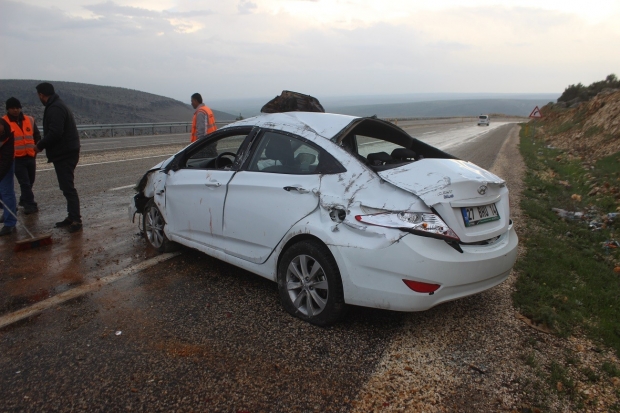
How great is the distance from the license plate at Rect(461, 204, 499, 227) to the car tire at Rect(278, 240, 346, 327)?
1030mm

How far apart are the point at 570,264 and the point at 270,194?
3633 mm

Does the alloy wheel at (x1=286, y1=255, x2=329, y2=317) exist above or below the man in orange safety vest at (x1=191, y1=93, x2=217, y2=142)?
below

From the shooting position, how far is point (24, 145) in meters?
6.94

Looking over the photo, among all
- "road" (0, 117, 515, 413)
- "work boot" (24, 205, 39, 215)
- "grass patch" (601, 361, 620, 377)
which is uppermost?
"work boot" (24, 205, 39, 215)

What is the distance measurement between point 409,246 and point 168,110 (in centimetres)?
4384

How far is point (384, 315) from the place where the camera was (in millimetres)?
3918

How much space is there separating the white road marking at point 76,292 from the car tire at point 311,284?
6.10 feet

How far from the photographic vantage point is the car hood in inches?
133

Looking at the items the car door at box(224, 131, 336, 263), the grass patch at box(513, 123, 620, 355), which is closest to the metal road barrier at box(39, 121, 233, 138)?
the grass patch at box(513, 123, 620, 355)

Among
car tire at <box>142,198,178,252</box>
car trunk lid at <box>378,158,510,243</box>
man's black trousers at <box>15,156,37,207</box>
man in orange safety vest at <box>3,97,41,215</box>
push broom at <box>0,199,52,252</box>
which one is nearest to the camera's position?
car trunk lid at <box>378,158,510,243</box>

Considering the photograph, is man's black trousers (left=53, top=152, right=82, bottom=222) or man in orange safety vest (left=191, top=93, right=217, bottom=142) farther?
man in orange safety vest (left=191, top=93, right=217, bottom=142)

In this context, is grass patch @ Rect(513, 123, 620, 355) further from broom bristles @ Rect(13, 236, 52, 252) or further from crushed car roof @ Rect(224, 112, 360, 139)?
broom bristles @ Rect(13, 236, 52, 252)

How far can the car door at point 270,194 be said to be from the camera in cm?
376

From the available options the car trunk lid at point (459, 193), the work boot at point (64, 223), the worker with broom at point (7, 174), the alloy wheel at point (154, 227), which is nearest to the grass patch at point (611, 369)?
the car trunk lid at point (459, 193)
